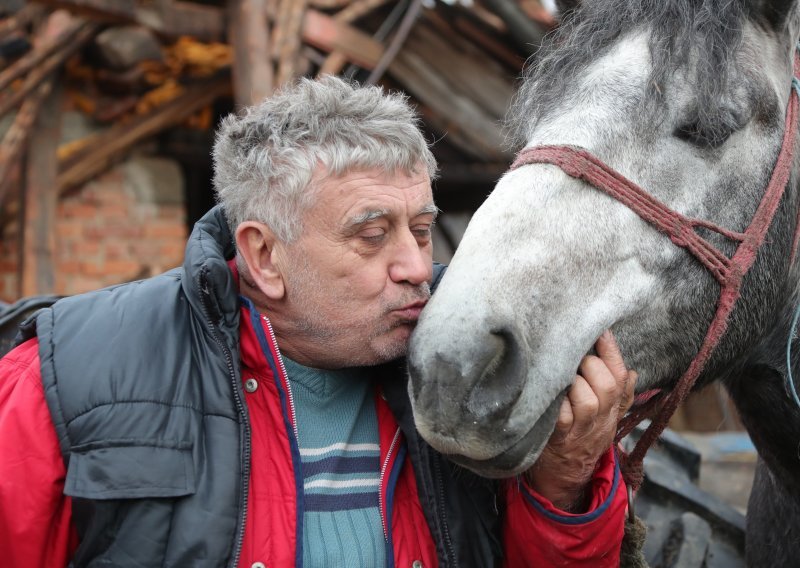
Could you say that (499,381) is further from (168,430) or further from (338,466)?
(168,430)

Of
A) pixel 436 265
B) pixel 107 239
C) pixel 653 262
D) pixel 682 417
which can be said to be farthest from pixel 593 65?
pixel 682 417

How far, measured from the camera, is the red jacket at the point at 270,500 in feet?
4.91

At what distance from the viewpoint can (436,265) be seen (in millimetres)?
1999

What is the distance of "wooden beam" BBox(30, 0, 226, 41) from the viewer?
161 inches

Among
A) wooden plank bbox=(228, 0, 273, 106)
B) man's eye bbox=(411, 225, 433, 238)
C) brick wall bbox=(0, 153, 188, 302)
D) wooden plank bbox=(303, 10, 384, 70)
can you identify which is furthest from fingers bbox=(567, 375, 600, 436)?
brick wall bbox=(0, 153, 188, 302)

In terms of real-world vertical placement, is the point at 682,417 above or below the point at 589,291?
below

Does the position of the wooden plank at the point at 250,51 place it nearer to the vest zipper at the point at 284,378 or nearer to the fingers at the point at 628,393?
the vest zipper at the point at 284,378

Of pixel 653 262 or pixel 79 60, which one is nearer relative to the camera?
pixel 653 262

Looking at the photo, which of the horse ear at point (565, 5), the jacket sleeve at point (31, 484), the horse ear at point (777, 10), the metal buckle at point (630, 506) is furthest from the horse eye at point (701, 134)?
the jacket sleeve at point (31, 484)

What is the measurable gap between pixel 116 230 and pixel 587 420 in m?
4.47

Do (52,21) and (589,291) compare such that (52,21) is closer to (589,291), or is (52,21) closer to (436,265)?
(436,265)

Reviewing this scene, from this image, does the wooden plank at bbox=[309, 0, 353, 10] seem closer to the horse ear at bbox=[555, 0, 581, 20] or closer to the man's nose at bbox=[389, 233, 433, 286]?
the horse ear at bbox=[555, 0, 581, 20]

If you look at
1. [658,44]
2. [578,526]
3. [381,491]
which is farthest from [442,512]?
[658,44]

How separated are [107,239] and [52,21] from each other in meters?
1.40
